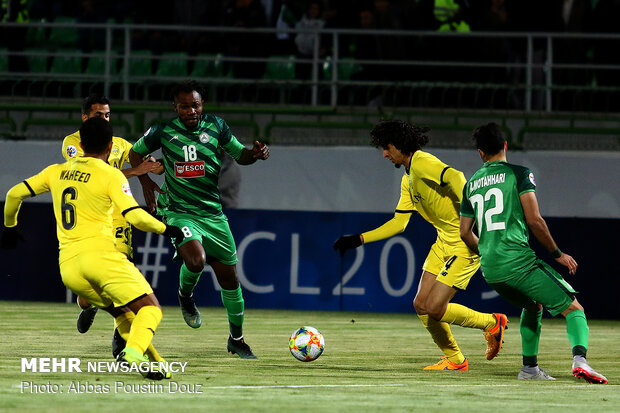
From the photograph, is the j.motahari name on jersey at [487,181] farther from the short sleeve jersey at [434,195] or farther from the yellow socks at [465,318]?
the yellow socks at [465,318]

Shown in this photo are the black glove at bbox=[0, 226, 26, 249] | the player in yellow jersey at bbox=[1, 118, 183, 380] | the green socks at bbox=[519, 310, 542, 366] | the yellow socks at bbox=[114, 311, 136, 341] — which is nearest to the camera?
the player in yellow jersey at bbox=[1, 118, 183, 380]

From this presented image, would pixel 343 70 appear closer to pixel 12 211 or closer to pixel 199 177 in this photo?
pixel 199 177

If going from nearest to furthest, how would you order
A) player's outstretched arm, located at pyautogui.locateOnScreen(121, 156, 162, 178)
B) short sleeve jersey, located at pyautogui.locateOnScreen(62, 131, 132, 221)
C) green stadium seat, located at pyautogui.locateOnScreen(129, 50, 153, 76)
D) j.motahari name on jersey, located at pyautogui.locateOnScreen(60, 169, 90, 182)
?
j.motahari name on jersey, located at pyautogui.locateOnScreen(60, 169, 90, 182) < player's outstretched arm, located at pyautogui.locateOnScreen(121, 156, 162, 178) < short sleeve jersey, located at pyautogui.locateOnScreen(62, 131, 132, 221) < green stadium seat, located at pyautogui.locateOnScreen(129, 50, 153, 76)

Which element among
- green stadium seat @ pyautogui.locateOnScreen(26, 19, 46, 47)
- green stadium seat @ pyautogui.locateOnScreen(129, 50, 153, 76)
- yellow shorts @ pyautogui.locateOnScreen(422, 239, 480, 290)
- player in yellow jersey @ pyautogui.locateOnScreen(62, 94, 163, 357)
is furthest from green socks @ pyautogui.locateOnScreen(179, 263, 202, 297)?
green stadium seat @ pyautogui.locateOnScreen(26, 19, 46, 47)

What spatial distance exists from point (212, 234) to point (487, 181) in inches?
99.2

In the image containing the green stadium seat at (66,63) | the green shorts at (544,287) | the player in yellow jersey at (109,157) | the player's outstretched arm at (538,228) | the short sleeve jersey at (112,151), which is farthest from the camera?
the green stadium seat at (66,63)

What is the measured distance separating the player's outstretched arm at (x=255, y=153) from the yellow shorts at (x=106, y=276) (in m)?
2.04

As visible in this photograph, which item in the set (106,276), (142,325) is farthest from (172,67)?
(142,325)

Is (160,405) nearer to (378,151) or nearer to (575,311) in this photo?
(575,311)

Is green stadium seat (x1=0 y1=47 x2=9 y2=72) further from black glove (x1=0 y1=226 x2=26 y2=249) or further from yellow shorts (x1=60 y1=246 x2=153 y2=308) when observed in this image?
yellow shorts (x1=60 y1=246 x2=153 y2=308)

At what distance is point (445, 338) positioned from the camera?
8.91 meters

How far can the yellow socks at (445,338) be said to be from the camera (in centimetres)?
891

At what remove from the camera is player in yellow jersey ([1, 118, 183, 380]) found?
7.33 m

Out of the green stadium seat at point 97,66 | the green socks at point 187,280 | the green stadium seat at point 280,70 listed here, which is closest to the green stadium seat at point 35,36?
the green stadium seat at point 97,66
